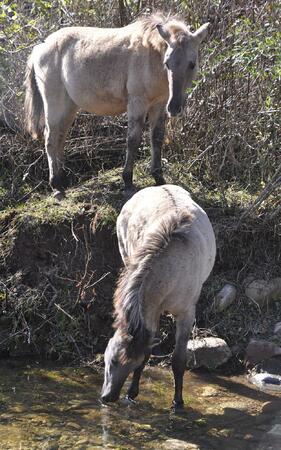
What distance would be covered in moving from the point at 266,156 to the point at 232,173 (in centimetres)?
55

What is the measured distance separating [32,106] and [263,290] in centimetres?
335

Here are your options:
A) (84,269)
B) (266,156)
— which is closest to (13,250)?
(84,269)

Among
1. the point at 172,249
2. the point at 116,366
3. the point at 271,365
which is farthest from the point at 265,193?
the point at 116,366

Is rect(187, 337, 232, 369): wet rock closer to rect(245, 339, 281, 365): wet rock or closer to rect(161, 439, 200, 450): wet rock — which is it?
rect(245, 339, 281, 365): wet rock

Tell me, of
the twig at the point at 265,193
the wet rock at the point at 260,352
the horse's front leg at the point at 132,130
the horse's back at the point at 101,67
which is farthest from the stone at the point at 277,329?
the horse's back at the point at 101,67

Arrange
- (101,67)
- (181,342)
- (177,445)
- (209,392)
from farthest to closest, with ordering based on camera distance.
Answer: (101,67)
(209,392)
(181,342)
(177,445)

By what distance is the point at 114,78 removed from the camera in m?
7.22

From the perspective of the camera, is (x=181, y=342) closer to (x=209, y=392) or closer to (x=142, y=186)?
(x=209, y=392)

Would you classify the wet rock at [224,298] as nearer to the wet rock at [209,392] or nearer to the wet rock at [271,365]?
the wet rock at [271,365]

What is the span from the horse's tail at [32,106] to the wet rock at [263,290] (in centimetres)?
298

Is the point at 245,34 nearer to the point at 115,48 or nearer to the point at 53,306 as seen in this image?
the point at 115,48

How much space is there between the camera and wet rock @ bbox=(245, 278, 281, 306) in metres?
6.62

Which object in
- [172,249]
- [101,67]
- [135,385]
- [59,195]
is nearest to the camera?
[172,249]

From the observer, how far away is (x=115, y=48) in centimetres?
726
